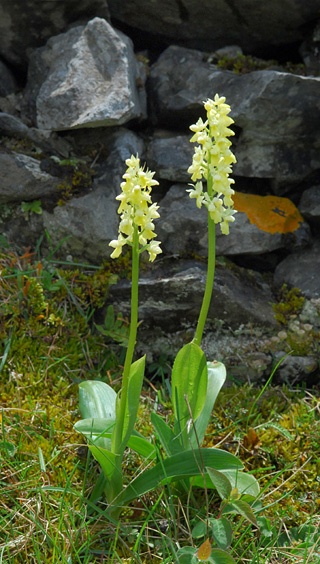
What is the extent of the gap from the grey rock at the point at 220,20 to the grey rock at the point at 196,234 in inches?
58.8

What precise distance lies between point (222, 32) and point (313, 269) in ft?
7.11

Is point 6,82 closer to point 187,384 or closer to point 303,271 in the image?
point 303,271

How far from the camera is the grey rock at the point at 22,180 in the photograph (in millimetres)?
3611

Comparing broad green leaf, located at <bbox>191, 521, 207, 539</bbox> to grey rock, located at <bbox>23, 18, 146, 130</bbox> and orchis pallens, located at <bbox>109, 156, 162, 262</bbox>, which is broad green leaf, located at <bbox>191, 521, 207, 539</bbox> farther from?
grey rock, located at <bbox>23, 18, 146, 130</bbox>

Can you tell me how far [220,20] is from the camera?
12.7 feet

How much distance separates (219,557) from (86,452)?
90 centimetres

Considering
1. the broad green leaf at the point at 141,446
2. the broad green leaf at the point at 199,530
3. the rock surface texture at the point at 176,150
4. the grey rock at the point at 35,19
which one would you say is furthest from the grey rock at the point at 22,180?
the broad green leaf at the point at 199,530

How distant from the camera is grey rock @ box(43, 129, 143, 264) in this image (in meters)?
3.59

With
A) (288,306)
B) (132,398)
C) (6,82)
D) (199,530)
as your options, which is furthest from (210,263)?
(6,82)

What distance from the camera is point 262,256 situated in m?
3.88

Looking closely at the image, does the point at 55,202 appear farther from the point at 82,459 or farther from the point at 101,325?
the point at 82,459

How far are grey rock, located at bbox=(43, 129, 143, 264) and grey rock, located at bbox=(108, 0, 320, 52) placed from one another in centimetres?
121

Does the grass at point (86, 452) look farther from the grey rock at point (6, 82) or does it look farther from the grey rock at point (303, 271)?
the grey rock at point (6, 82)

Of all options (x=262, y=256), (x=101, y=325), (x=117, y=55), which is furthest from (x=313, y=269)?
(x=117, y=55)
